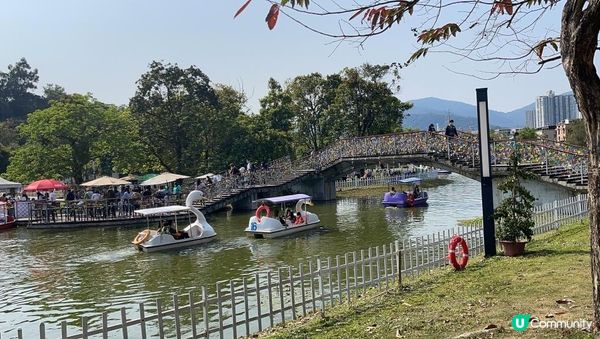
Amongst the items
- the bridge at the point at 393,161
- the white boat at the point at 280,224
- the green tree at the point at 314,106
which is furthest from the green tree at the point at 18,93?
the white boat at the point at 280,224

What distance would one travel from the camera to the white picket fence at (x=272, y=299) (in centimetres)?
774

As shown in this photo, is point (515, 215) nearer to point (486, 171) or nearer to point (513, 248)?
point (513, 248)

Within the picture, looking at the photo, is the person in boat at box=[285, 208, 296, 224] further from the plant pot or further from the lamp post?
the plant pot

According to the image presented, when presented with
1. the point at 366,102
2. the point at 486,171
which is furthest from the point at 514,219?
the point at 366,102

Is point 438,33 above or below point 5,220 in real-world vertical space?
above

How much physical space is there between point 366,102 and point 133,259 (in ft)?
118

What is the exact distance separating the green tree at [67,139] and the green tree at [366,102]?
66.4 feet

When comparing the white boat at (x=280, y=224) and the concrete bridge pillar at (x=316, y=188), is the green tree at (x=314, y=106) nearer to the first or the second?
the concrete bridge pillar at (x=316, y=188)

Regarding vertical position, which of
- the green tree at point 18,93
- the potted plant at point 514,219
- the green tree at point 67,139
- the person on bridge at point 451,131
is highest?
the green tree at point 18,93

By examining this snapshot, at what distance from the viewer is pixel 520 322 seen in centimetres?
643

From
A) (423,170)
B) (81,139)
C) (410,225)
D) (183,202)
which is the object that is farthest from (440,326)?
(423,170)

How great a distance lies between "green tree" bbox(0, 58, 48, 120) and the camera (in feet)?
285

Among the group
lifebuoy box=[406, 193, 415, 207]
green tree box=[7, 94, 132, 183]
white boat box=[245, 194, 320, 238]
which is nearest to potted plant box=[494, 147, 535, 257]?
white boat box=[245, 194, 320, 238]

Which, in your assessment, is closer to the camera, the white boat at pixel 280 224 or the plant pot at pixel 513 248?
the plant pot at pixel 513 248
